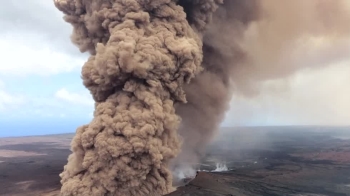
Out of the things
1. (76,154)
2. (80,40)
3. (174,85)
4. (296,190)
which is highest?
(80,40)

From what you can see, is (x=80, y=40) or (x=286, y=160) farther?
(x=286, y=160)

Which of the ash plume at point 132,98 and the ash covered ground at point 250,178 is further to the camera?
the ash covered ground at point 250,178

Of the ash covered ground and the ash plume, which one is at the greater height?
the ash plume

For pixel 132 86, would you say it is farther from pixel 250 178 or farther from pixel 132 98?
pixel 250 178

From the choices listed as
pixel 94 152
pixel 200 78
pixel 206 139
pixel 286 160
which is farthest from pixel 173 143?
pixel 286 160

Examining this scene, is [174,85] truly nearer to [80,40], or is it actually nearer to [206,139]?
[80,40]

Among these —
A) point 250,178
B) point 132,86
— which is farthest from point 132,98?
point 250,178

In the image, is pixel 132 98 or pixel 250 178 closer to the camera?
pixel 132 98

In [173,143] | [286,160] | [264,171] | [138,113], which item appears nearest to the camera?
[138,113]

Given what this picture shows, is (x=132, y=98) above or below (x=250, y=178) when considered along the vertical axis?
above

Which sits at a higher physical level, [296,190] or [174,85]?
[174,85]

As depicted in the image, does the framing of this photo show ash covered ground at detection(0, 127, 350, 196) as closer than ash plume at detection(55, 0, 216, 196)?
No
